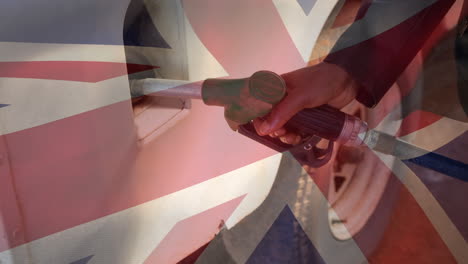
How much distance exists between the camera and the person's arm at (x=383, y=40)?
512mm

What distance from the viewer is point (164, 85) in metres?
0.43

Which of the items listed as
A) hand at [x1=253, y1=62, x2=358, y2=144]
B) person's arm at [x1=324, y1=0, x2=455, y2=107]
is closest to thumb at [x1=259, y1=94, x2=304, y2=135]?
hand at [x1=253, y1=62, x2=358, y2=144]

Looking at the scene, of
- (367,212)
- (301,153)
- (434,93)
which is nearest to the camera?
(301,153)

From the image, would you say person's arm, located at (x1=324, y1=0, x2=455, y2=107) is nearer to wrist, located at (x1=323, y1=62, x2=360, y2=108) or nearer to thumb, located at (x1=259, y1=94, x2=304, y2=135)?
wrist, located at (x1=323, y1=62, x2=360, y2=108)

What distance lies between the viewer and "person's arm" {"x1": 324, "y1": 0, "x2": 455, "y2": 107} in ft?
1.68

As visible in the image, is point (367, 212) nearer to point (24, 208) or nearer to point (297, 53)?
point (297, 53)

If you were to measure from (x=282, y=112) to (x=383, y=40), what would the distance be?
8.8 inches

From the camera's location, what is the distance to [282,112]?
40 cm

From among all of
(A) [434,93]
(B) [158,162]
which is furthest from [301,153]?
(A) [434,93]

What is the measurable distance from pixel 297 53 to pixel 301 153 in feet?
0.99
